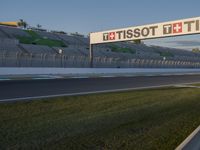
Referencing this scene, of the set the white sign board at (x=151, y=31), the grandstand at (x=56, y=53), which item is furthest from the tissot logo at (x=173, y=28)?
the grandstand at (x=56, y=53)

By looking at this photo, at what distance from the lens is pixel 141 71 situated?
37.2 meters

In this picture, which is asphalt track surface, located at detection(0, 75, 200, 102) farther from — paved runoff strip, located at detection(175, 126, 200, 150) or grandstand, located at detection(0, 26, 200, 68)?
grandstand, located at detection(0, 26, 200, 68)

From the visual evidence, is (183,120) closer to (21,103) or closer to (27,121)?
(27,121)

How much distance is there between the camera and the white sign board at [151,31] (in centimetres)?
3075

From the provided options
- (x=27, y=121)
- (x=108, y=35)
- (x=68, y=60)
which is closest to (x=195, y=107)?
(x=27, y=121)

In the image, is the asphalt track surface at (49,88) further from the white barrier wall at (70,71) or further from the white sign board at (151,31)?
the white sign board at (151,31)

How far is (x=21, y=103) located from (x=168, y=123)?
4661mm

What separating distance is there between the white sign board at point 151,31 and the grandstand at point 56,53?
2656mm

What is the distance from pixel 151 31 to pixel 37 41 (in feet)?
76.3

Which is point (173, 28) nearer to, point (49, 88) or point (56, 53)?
point (56, 53)

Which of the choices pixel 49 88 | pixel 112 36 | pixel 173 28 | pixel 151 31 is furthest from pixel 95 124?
pixel 112 36

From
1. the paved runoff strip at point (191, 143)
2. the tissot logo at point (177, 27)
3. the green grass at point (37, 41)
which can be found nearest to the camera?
the paved runoff strip at point (191, 143)

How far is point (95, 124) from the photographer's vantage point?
724cm

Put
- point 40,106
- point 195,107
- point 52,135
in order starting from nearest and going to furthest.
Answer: point 52,135 < point 40,106 < point 195,107
